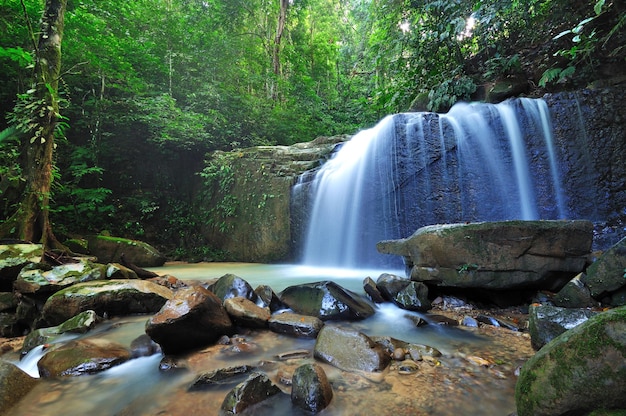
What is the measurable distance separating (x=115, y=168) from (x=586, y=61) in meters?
14.2

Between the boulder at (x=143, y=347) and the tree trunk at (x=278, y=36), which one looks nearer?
the boulder at (x=143, y=347)

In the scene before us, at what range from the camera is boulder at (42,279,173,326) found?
3.56m

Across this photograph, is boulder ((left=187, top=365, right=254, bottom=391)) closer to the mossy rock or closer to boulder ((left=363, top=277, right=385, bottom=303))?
boulder ((left=363, top=277, right=385, bottom=303))

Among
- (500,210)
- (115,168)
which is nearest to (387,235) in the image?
(500,210)

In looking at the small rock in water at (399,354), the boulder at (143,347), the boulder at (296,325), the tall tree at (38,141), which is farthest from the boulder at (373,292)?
the tall tree at (38,141)

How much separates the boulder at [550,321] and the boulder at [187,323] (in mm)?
2962

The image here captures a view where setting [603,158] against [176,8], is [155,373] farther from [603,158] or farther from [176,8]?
[176,8]

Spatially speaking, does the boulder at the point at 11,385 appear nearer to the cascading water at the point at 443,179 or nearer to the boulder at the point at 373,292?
the boulder at the point at 373,292

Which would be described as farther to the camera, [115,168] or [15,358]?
[115,168]

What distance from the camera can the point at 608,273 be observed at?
11.0 feet

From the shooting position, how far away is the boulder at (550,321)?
2.46m

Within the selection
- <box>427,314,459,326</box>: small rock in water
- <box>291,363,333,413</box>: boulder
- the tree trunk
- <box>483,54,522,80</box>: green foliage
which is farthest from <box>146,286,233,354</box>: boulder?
the tree trunk

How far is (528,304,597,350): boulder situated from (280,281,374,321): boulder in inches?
68.2

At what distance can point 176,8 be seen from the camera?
1299 centimetres
